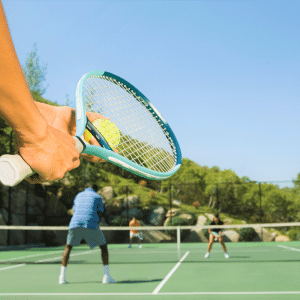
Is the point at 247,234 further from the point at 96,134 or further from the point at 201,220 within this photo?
the point at 96,134

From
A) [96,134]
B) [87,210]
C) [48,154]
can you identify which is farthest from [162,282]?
[48,154]

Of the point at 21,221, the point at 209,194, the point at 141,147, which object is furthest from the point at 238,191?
the point at 141,147

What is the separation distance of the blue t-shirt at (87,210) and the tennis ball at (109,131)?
10.2ft

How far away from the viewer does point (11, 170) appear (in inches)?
47.4

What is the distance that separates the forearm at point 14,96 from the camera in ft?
3.28

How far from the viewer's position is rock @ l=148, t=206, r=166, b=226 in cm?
2528

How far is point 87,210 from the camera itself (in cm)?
593

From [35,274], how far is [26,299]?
2349mm

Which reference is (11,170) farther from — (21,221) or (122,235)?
(122,235)

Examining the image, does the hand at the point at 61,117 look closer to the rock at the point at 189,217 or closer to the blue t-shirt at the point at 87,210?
the blue t-shirt at the point at 87,210

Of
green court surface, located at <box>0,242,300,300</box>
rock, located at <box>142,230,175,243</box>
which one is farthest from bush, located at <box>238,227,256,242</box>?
green court surface, located at <box>0,242,300,300</box>

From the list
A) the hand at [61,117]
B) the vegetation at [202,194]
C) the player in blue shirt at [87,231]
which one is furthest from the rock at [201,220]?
the hand at [61,117]

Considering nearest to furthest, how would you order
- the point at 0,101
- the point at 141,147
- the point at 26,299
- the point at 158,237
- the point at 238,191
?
the point at 0,101 < the point at 141,147 < the point at 26,299 < the point at 158,237 < the point at 238,191

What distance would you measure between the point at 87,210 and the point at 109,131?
3.31m
